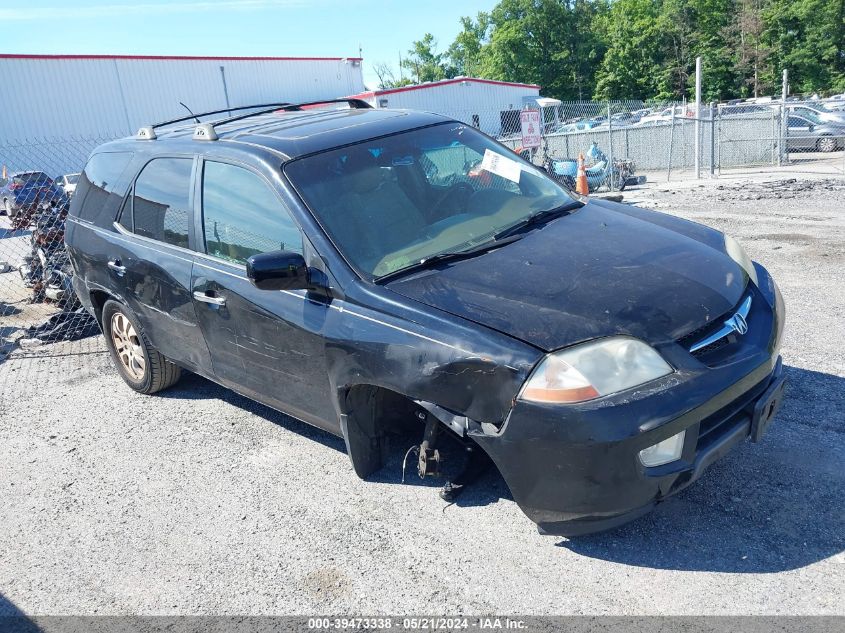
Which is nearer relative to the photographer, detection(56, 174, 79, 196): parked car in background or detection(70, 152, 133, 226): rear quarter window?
detection(70, 152, 133, 226): rear quarter window

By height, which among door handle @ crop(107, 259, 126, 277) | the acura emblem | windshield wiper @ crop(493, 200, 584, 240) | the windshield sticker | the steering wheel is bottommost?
the acura emblem

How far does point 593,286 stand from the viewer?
3068mm

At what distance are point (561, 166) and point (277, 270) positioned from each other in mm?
12608

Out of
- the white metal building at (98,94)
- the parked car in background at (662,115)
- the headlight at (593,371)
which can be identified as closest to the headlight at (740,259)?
the headlight at (593,371)

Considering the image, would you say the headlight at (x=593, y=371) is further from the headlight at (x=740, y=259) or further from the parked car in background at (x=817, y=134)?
the parked car in background at (x=817, y=134)

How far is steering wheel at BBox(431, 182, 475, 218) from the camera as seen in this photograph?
385 cm

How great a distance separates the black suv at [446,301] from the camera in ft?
9.00

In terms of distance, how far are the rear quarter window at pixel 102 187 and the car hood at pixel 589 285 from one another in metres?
2.77

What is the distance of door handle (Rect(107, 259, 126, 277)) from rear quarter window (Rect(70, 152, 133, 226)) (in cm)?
33

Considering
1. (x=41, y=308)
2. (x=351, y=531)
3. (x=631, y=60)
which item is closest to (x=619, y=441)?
(x=351, y=531)

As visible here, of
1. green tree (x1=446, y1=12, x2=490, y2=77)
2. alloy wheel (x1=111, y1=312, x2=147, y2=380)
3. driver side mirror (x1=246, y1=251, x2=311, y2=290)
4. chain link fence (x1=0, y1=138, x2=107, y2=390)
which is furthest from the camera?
green tree (x1=446, y1=12, x2=490, y2=77)

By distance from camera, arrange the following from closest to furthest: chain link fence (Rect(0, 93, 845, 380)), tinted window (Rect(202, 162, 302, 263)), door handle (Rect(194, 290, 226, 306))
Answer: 1. tinted window (Rect(202, 162, 302, 263))
2. door handle (Rect(194, 290, 226, 306))
3. chain link fence (Rect(0, 93, 845, 380))

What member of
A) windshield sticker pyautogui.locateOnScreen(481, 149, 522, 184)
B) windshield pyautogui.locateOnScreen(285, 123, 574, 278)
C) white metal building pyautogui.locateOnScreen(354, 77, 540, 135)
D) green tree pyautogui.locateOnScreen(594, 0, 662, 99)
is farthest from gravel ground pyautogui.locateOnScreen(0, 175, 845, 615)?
green tree pyautogui.locateOnScreen(594, 0, 662, 99)

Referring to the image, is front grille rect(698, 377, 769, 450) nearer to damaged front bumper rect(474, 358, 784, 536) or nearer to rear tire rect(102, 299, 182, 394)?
damaged front bumper rect(474, 358, 784, 536)
